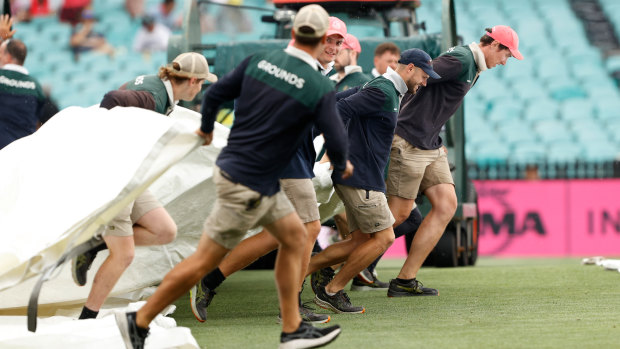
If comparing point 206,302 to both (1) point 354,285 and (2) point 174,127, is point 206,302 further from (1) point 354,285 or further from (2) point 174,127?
(1) point 354,285

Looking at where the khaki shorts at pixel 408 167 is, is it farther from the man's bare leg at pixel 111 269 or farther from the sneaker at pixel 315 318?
the man's bare leg at pixel 111 269

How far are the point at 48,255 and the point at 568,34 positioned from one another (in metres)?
16.6

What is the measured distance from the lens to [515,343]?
489 cm

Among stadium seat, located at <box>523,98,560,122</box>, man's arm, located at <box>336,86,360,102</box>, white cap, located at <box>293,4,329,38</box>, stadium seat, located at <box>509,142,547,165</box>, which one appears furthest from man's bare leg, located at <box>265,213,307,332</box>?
stadium seat, located at <box>523,98,560,122</box>

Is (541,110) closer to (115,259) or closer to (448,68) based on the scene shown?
(448,68)

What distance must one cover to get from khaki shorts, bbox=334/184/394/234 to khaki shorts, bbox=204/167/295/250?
1.97 meters

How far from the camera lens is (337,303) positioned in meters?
6.60

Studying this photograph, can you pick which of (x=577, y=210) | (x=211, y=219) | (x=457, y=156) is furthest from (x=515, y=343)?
(x=577, y=210)

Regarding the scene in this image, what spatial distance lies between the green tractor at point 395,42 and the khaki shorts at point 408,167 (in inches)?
68.4

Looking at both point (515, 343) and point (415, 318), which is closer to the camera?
point (515, 343)

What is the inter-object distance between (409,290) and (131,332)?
3.32 m

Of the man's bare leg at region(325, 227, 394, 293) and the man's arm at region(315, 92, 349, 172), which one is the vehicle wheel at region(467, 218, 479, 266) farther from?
the man's arm at region(315, 92, 349, 172)

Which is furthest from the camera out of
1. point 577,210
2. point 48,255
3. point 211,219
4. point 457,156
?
point 577,210

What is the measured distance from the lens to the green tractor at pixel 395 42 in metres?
9.55
